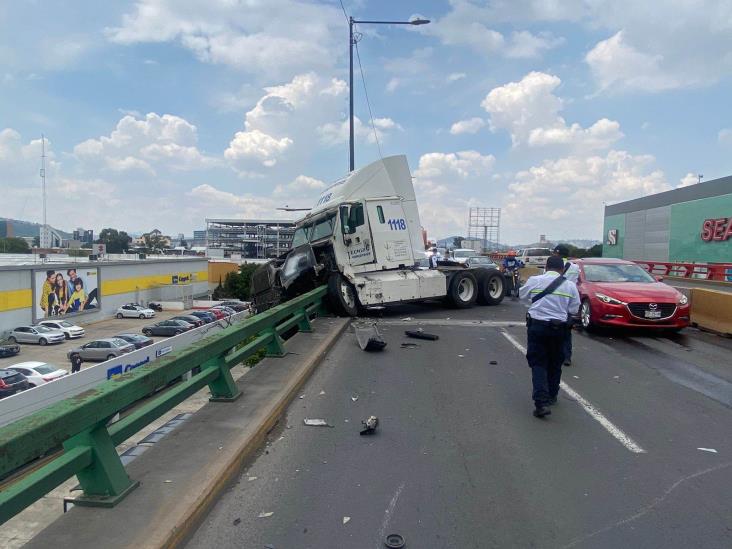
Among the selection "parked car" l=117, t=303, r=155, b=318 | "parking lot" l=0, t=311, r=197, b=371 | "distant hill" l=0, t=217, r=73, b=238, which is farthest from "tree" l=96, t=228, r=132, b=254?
"parking lot" l=0, t=311, r=197, b=371

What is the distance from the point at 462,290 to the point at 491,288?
1.43 m

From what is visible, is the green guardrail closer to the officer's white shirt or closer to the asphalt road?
the asphalt road

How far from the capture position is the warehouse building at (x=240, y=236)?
90.4 meters

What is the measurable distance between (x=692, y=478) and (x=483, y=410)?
7.11 feet

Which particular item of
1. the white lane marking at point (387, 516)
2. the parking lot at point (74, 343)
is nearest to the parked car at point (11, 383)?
the parking lot at point (74, 343)

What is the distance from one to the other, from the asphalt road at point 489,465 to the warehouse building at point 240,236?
74420 millimetres

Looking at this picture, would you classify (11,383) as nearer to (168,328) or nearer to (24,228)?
(168,328)

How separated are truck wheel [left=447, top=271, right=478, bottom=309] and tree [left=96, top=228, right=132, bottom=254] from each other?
10850cm

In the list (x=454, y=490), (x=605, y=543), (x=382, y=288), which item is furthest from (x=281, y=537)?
(x=382, y=288)

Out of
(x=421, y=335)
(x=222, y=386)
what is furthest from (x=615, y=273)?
(x=222, y=386)

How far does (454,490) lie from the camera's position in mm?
4039

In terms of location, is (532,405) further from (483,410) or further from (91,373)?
(91,373)

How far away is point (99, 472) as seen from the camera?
11.4 feet

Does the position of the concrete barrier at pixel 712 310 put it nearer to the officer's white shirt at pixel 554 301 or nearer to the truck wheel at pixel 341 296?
the officer's white shirt at pixel 554 301
